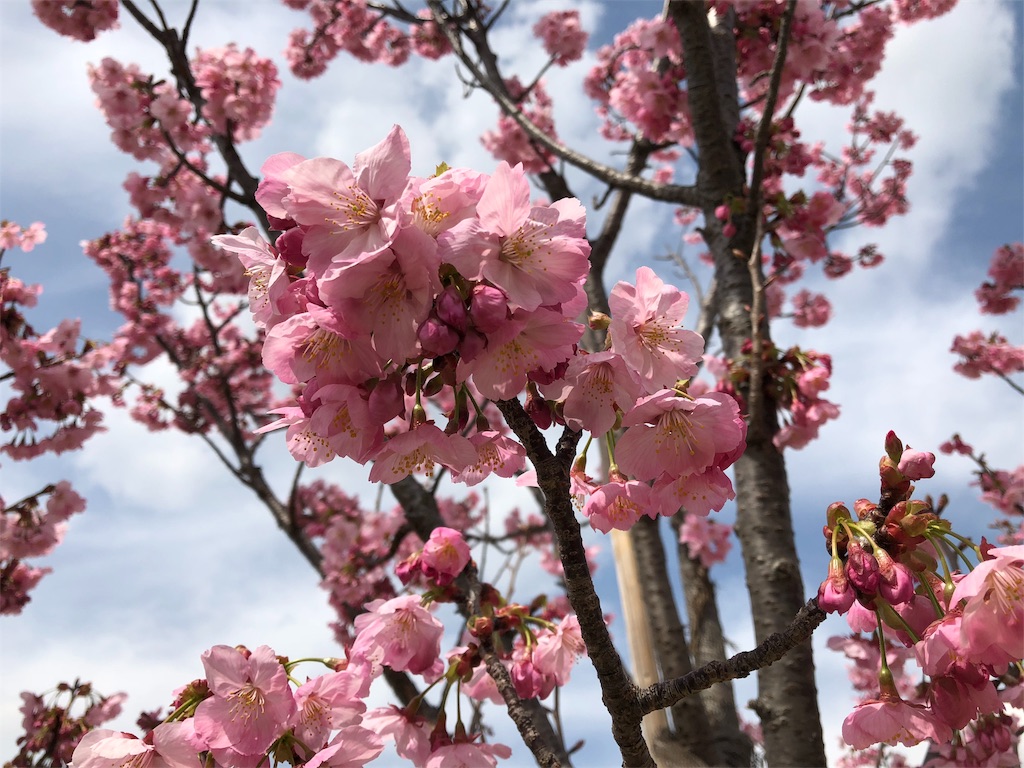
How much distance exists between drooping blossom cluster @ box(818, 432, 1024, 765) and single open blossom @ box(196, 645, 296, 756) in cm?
96

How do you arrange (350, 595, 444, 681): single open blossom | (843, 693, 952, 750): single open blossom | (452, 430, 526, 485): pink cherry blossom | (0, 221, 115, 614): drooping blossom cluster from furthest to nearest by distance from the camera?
(0, 221, 115, 614): drooping blossom cluster → (350, 595, 444, 681): single open blossom → (452, 430, 526, 485): pink cherry blossom → (843, 693, 952, 750): single open blossom

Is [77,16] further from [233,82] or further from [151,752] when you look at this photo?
[151,752]

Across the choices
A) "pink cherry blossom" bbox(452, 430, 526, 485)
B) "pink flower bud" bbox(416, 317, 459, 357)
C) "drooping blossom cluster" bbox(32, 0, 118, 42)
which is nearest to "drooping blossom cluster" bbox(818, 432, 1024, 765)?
"pink cherry blossom" bbox(452, 430, 526, 485)

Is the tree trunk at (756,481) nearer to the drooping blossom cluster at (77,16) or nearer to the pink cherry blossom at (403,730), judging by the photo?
the pink cherry blossom at (403,730)

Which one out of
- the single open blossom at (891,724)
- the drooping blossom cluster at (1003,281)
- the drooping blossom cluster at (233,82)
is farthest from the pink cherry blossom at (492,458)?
the drooping blossom cluster at (1003,281)

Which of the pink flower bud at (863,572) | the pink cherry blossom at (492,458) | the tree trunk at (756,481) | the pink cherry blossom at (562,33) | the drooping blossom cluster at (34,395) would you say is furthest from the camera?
the pink cherry blossom at (562,33)

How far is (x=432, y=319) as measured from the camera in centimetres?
87

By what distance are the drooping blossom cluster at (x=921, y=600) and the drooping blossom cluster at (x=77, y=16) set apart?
5.69m

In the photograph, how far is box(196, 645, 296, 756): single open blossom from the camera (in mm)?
1195

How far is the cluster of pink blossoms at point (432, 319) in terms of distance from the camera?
0.87 meters

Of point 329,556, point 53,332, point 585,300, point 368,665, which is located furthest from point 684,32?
point 53,332

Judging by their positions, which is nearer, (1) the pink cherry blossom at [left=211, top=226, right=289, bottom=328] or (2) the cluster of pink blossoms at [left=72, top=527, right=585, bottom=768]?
(1) the pink cherry blossom at [left=211, top=226, right=289, bottom=328]

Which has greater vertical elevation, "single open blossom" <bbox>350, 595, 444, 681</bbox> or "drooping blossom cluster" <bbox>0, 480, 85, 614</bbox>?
"drooping blossom cluster" <bbox>0, 480, 85, 614</bbox>

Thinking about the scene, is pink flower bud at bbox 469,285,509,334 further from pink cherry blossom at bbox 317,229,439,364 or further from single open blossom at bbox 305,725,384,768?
single open blossom at bbox 305,725,384,768
